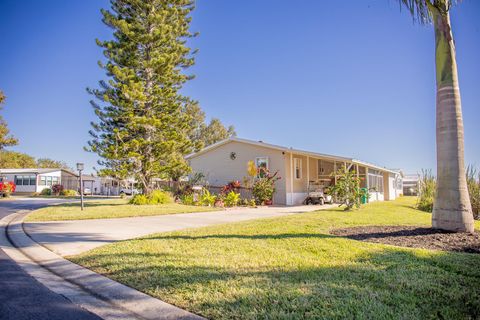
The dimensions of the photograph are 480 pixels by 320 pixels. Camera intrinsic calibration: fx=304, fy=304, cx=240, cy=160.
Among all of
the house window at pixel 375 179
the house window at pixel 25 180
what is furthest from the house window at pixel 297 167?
the house window at pixel 25 180

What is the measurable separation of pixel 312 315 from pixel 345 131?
2132 centimetres

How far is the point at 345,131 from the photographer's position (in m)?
22.3

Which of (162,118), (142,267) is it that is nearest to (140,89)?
(162,118)

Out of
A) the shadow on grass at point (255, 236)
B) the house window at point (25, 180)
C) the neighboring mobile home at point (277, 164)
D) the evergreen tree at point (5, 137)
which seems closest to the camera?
the shadow on grass at point (255, 236)

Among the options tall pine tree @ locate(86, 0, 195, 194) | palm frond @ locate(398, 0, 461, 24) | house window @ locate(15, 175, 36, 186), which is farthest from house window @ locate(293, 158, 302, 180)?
house window @ locate(15, 175, 36, 186)

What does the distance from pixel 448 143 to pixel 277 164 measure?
12.3m

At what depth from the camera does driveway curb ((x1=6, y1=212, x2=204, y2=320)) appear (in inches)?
109

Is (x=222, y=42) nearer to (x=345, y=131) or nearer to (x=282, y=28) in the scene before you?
(x=282, y=28)

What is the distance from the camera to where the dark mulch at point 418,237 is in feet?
16.4

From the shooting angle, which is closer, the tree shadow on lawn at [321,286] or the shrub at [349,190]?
the tree shadow on lawn at [321,286]

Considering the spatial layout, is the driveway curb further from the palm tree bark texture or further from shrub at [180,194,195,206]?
shrub at [180,194,195,206]

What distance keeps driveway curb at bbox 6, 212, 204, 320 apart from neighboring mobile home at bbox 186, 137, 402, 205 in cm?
1388

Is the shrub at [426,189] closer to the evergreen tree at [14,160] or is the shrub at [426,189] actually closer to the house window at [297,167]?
the house window at [297,167]

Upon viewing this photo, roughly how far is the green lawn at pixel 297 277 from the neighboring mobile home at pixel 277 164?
12279 millimetres
